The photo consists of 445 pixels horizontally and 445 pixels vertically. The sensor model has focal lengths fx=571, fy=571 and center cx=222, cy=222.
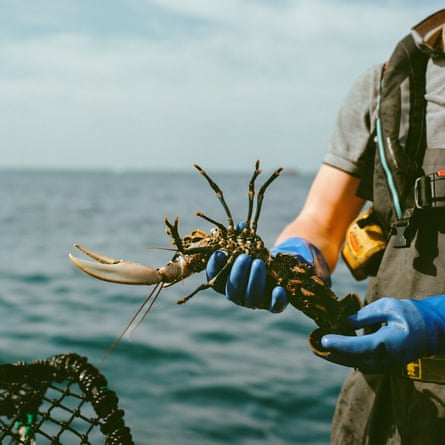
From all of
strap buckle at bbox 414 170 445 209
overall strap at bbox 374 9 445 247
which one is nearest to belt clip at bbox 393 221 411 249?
overall strap at bbox 374 9 445 247

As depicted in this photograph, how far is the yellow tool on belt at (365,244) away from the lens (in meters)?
3.25

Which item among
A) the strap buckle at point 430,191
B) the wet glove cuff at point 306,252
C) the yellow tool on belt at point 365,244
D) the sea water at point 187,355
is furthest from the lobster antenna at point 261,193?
the sea water at point 187,355

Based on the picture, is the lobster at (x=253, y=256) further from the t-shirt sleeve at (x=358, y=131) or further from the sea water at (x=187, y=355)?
the sea water at (x=187, y=355)

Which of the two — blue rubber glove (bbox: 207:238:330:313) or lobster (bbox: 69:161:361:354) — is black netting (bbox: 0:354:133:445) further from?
blue rubber glove (bbox: 207:238:330:313)

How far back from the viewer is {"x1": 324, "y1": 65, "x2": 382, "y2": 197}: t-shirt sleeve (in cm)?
324

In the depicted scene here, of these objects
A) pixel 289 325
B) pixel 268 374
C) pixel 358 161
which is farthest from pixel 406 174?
pixel 289 325

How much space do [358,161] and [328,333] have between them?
41.3 inches

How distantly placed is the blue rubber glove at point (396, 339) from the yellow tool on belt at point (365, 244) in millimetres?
716

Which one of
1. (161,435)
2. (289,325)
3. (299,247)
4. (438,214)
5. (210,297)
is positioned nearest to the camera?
(438,214)

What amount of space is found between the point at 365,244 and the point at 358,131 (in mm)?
649

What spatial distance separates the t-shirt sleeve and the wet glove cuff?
0.48m

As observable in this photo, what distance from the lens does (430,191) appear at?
266 cm

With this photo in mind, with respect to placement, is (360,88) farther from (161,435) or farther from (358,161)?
(161,435)

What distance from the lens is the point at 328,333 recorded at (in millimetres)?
2797
